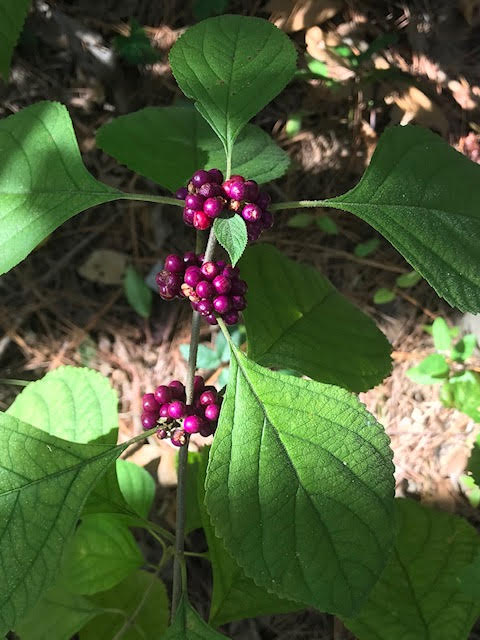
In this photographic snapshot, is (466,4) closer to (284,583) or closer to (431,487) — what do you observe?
(431,487)

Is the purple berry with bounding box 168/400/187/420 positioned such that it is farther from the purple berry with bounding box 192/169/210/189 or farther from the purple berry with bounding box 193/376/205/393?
the purple berry with bounding box 192/169/210/189

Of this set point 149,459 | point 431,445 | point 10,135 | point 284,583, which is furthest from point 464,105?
point 284,583

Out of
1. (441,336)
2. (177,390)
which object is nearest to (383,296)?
(441,336)

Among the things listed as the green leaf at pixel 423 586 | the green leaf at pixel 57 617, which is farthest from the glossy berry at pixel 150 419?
the green leaf at pixel 423 586

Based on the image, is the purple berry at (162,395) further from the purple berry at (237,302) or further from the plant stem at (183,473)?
the purple berry at (237,302)

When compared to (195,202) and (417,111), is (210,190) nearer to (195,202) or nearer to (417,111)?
(195,202)
